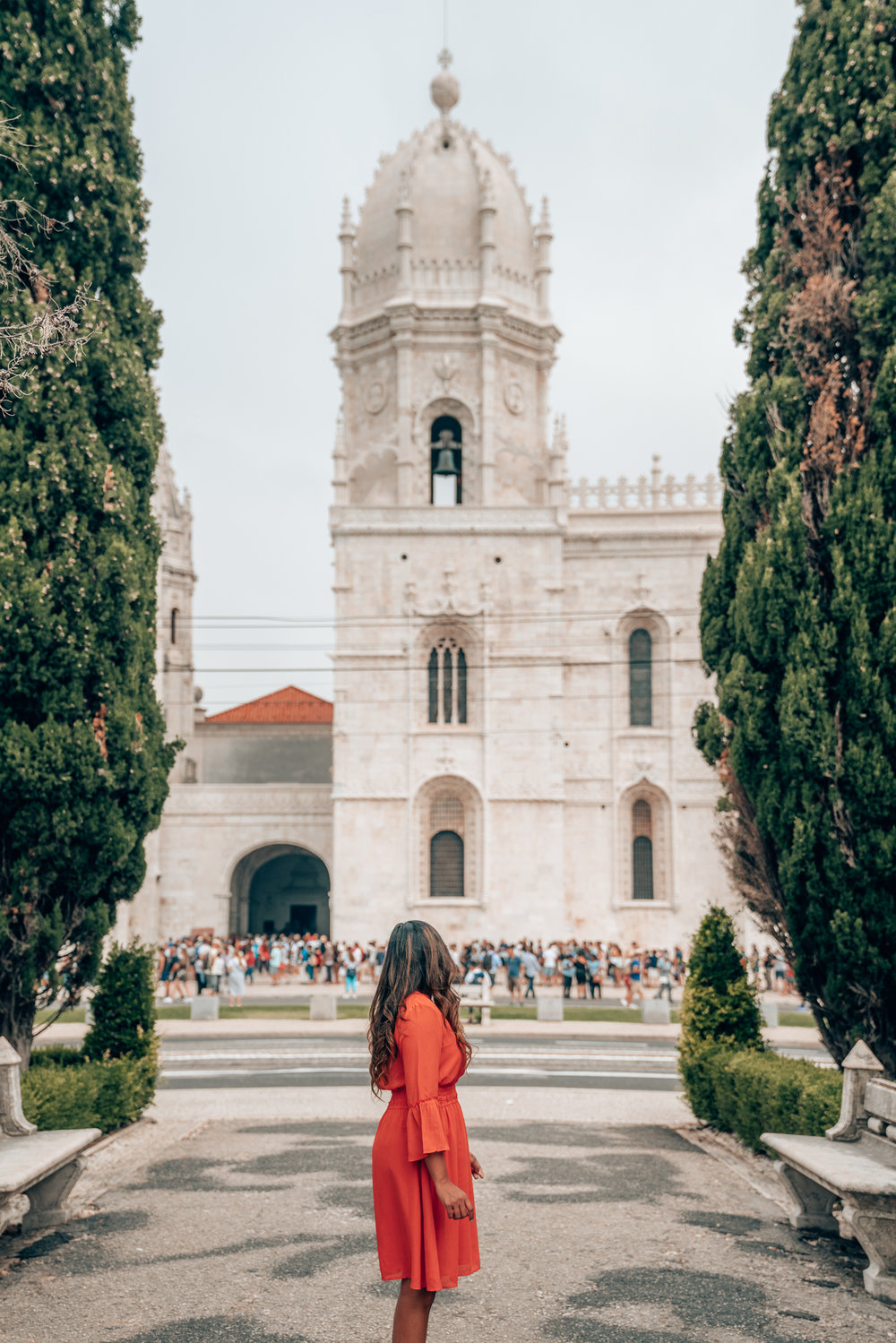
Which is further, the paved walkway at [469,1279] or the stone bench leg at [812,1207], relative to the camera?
the stone bench leg at [812,1207]

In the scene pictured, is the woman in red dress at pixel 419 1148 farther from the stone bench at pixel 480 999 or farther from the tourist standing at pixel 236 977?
the tourist standing at pixel 236 977

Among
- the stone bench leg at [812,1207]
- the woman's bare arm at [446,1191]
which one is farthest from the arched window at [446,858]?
the woman's bare arm at [446,1191]

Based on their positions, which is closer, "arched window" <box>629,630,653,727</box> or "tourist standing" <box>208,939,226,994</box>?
"tourist standing" <box>208,939,226,994</box>

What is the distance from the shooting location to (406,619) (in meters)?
32.5

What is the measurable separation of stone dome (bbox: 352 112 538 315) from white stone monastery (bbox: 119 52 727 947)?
0.08 meters

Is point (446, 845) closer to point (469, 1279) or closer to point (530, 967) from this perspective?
point (530, 967)

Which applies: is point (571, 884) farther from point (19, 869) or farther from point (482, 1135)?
point (19, 869)

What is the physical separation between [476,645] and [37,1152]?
26.2 meters

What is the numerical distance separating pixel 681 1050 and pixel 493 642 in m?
21.5

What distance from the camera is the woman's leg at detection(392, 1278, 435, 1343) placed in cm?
422

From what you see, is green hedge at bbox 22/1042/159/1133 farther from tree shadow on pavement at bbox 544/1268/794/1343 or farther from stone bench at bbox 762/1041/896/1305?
stone bench at bbox 762/1041/896/1305

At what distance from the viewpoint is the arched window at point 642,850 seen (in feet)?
109

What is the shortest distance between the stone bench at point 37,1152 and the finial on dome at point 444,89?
118 feet

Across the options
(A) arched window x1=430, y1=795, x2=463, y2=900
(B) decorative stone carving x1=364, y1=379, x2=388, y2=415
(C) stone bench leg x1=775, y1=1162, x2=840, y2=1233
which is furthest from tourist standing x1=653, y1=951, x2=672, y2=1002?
(C) stone bench leg x1=775, y1=1162, x2=840, y2=1233
